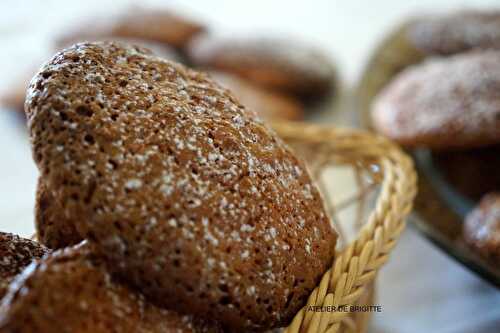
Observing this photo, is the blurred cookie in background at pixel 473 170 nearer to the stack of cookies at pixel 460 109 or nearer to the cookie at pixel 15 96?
the stack of cookies at pixel 460 109

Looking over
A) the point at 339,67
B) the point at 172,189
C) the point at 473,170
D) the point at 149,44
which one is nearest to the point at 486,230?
the point at 473,170

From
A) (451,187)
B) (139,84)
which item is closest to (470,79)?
(451,187)

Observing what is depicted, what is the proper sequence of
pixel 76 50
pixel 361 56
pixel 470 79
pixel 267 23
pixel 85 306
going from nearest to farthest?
pixel 85 306 < pixel 76 50 < pixel 470 79 < pixel 361 56 < pixel 267 23

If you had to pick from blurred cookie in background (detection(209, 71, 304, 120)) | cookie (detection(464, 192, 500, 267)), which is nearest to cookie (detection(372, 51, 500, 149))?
cookie (detection(464, 192, 500, 267))

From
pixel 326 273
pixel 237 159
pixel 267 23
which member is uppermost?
pixel 237 159

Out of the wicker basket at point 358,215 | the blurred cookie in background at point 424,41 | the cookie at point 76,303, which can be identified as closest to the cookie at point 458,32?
the blurred cookie in background at point 424,41

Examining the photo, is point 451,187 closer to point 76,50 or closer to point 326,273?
point 326,273

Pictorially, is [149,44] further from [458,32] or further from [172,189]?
[172,189]

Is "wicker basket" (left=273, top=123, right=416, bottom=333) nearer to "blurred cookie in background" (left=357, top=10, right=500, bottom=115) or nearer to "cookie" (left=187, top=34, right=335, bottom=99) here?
"blurred cookie in background" (left=357, top=10, right=500, bottom=115)
